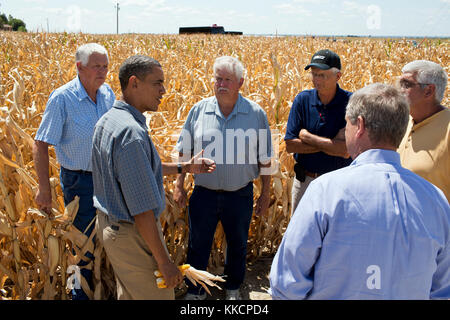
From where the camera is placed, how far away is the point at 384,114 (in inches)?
54.5

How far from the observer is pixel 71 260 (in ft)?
8.73

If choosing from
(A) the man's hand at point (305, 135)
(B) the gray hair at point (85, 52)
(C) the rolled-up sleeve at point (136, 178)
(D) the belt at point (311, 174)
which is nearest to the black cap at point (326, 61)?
(A) the man's hand at point (305, 135)

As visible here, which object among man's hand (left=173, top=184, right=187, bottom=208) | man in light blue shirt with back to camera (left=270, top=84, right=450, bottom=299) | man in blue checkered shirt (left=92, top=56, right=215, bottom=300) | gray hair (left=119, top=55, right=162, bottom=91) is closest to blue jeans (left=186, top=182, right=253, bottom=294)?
man's hand (left=173, top=184, right=187, bottom=208)

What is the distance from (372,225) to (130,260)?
122 cm

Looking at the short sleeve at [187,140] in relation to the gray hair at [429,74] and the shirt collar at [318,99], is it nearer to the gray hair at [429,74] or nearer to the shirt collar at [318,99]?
the shirt collar at [318,99]

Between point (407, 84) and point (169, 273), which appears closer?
point (169, 273)

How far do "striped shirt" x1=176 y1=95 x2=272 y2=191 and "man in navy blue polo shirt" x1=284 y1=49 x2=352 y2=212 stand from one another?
1.01ft

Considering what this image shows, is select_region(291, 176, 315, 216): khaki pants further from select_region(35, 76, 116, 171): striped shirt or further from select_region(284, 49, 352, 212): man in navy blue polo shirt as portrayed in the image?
select_region(35, 76, 116, 171): striped shirt

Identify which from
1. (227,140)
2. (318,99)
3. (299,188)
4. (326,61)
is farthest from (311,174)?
(326,61)

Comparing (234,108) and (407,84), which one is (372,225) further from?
(234,108)

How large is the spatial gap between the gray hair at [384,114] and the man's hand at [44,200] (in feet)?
6.67

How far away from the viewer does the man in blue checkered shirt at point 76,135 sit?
8.82 feet
